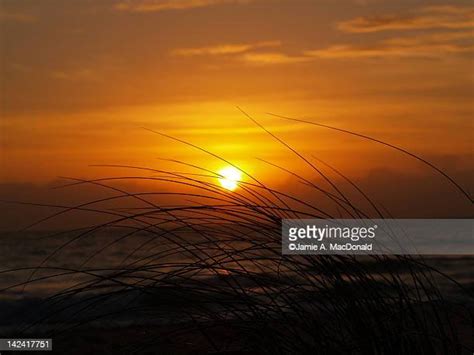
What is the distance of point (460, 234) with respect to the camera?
13.7 metres

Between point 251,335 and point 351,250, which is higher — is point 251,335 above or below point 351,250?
below

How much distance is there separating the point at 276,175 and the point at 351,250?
2.21 ft

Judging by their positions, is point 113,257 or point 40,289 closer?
point 40,289

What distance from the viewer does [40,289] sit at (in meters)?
8.94

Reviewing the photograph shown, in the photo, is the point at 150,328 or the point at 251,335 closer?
the point at 251,335

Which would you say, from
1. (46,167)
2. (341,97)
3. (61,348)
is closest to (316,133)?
(341,97)

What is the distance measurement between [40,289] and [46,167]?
5.25 meters

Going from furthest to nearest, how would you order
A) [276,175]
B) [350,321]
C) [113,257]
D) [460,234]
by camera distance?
[460,234] < [113,257] < [276,175] < [350,321]

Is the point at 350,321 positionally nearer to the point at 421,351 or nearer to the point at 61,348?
the point at 421,351

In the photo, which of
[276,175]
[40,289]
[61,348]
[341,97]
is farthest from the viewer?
[40,289]

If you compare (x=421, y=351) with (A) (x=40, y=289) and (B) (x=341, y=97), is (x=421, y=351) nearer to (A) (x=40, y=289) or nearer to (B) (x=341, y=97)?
(B) (x=341, y=97)

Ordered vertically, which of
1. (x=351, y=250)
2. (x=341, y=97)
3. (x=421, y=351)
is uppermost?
(x=341, y=97)

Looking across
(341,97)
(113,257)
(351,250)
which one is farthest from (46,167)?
(113,257)

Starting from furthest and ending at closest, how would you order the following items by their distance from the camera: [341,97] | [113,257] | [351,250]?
1. [113,257]
2. [341,97]
3. [351,250]
